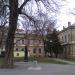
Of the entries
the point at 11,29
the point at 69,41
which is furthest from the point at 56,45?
the point at 11,29

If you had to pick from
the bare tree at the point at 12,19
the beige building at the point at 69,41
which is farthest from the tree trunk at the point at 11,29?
the beige building at the point at 69,41

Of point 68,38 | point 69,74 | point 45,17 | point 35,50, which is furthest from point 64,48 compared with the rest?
point 69,74

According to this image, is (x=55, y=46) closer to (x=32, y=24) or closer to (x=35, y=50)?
(x=35, y=50)

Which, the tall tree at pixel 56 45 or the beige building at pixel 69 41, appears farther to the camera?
the tall tree at pixel 56 45

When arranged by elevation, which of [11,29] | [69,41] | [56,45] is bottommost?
[56,45]

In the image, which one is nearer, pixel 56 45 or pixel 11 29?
pixel 11 29

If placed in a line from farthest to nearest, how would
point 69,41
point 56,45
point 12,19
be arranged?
point 69,41, point 56,45, point 12,19

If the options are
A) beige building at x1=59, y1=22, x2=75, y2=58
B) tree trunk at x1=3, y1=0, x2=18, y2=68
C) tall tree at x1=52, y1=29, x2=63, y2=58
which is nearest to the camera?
tree trunk at x1=3, y1=0, x2=18, y2=68

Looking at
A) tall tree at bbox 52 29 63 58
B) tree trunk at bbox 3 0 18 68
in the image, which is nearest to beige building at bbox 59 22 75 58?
tall tree at bbox 52 29 63 58

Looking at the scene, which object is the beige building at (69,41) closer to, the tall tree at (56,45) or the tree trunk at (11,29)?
the tall tree at (56,45)

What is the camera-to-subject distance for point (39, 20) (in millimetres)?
35594

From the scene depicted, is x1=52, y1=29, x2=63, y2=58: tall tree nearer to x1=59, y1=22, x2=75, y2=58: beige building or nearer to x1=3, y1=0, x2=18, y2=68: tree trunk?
x1=59, y1=22, x2=75, y2=58: beige building

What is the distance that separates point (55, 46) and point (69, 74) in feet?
205

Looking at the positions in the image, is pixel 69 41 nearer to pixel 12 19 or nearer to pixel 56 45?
pixel 56 45
